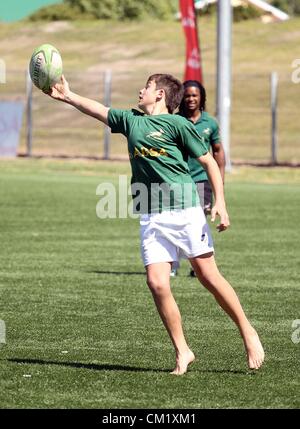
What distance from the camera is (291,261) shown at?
16547 mm

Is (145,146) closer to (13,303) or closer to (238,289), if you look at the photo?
(13,303)

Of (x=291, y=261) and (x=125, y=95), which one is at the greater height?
(x=125, y=95)

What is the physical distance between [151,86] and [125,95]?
5233 cm

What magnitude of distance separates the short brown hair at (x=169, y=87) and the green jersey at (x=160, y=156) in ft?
0.58

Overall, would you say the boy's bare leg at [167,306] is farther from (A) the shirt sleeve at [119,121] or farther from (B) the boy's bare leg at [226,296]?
(A) the shirt sleeve at [119,121]

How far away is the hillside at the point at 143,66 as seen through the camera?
5469cm

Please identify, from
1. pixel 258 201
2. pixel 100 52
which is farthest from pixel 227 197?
pixel 100 52

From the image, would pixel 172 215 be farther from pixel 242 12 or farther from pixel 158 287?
pixel 242 12

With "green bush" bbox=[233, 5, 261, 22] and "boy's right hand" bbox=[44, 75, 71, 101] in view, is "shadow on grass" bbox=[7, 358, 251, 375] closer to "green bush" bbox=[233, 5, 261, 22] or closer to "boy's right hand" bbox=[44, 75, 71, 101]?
"boy's right hand" bbox=[44, 75, 71, 101]

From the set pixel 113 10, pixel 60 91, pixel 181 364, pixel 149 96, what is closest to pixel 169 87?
pixel 149 96

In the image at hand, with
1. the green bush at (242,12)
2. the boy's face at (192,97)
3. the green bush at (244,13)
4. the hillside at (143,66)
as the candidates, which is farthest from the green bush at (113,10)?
the boy's face at (192,97)

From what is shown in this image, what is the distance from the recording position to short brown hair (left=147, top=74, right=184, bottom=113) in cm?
908

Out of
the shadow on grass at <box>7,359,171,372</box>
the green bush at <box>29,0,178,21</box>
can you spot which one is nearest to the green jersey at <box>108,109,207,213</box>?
the shadow on grass at <box>7,359,171,372</box>
